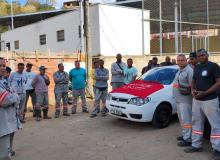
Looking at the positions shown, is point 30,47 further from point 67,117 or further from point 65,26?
point 67,117

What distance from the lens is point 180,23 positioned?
45.0 ft

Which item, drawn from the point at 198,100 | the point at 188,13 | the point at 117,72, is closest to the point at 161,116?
the point at 198,100

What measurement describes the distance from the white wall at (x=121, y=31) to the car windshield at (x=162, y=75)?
19.2 feet

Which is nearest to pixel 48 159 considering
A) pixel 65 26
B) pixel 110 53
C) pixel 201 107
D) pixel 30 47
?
pixel 201 107

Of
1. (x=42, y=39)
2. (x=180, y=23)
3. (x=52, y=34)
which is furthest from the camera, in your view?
(x=42, y=39)

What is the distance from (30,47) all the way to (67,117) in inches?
507

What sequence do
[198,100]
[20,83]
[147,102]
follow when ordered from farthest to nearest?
1. [20,83]
2. [147,102]
3. [198,100]

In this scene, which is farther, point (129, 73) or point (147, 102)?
point (129, 73)

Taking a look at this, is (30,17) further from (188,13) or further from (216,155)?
(216,155)

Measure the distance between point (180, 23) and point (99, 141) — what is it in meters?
10.7

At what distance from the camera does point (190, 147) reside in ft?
14.3

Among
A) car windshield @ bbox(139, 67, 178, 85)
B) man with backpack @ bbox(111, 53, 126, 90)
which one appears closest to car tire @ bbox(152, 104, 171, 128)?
car windshield @ bbox(139, 67, 178, 85)

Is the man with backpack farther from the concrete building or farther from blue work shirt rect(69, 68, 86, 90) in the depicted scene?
the concrete building

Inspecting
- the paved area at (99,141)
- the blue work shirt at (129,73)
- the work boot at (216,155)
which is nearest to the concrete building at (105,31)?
the blue work shirt at (129,73)
